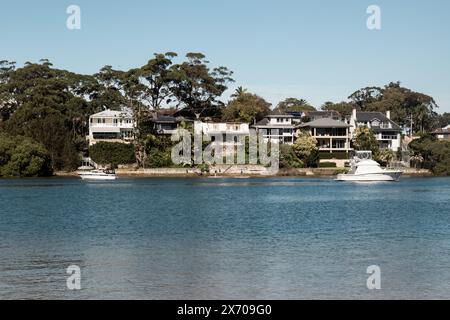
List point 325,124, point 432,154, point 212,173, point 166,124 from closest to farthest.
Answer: point 212,173 → point 432,154 → point 166,124 → point 325,124

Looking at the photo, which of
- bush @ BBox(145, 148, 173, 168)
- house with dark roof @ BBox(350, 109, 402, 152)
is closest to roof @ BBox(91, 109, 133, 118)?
bush @ BBox(145, 148, 173, 168)

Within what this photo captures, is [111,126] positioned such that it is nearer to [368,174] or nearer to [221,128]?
[221,128]

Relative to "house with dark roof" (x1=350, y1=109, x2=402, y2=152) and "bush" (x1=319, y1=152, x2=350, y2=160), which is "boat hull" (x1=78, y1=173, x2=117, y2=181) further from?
Answer: "house with dark roof" (x1=350, y1=109, x2=402, y2=152)

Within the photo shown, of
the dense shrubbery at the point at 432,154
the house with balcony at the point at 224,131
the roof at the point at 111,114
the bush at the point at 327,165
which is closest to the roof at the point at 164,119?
the house with balcony at the point at 224,131

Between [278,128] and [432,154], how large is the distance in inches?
835

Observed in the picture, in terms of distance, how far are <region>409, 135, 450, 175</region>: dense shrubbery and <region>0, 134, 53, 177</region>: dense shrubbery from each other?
48226 mm

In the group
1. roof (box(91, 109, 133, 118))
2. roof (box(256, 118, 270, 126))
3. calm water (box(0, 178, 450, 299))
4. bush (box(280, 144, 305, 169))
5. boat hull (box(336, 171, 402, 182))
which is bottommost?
calm water (box(0, 178, 450, 299))

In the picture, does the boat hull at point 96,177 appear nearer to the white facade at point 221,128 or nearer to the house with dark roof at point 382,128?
the white facade at point 221,128

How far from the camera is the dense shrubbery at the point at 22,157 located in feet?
268

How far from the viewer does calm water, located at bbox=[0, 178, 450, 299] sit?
1886 cm

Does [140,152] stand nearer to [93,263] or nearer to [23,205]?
[23,205]

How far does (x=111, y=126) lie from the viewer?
322 ft

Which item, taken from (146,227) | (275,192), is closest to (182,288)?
(146,227)

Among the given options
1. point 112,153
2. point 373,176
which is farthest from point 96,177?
point 373,176
